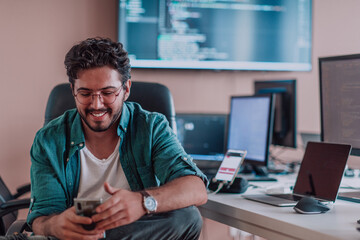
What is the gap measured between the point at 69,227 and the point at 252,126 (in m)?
1.18

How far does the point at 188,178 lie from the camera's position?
1.42m

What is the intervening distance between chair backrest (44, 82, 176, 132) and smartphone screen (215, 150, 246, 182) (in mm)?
244

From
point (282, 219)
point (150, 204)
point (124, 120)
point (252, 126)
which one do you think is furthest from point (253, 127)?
point (150, 204)

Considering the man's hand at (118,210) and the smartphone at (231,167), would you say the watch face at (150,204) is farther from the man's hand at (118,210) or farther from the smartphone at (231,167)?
the smartphone at (231,167)

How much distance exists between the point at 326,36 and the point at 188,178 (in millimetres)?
2225

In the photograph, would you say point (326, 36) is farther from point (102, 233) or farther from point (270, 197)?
point (102, 233)

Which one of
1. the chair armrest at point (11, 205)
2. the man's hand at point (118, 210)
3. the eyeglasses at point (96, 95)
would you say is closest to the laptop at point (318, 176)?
the man's hand at point (118, 210)

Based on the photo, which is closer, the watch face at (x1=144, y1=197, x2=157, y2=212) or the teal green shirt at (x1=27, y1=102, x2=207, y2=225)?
the watch face at (x1=144, y1=197, x2=157, y2=212)

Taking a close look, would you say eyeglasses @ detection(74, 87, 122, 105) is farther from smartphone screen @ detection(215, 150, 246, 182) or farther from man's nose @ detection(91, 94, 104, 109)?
smartphone screen @ detection(215, 150, 246, 182)

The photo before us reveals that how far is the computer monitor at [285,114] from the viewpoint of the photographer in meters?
2.36

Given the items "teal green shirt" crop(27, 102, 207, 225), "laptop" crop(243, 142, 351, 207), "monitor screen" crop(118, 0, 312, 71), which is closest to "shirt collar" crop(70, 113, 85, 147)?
"teal green shirt" crop(27, 102, 207, 225)

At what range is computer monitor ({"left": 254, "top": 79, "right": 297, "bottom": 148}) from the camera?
236 centimetres

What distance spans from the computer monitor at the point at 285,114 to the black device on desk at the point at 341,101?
515 mm

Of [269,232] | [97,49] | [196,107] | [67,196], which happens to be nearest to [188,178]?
[269,232]
